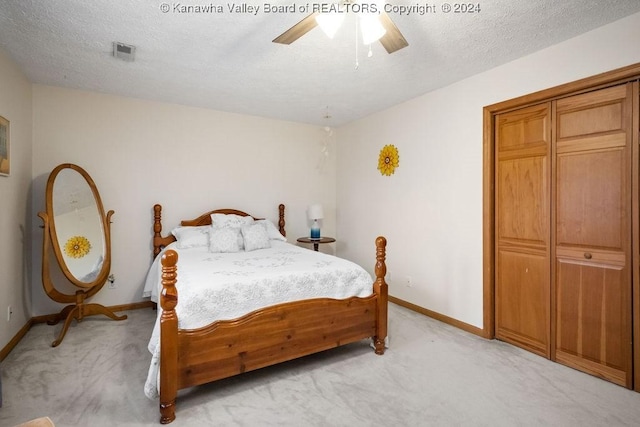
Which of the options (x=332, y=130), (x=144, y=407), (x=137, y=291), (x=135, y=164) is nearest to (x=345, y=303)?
(x=144, y=407)

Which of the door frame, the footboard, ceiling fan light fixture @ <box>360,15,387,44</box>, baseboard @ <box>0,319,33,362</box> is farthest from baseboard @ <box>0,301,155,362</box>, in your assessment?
the door frame

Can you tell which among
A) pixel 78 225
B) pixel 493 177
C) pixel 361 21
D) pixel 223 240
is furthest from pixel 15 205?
pixel 493 177

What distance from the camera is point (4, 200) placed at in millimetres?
2578

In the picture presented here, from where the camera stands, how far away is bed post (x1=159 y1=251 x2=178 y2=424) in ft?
5.81

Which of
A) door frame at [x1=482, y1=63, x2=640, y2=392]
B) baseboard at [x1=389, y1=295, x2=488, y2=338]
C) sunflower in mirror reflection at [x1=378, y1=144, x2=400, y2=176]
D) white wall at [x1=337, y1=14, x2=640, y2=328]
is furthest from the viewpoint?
sunflower in mirror reflection at [x1=378, y1=144, x2=400, y2=176]

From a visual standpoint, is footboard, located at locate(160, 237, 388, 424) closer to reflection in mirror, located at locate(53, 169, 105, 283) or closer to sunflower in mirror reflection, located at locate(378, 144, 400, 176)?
sunflower in mirror reflection, located at locate(378, 144, 400, 176)

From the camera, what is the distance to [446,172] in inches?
131

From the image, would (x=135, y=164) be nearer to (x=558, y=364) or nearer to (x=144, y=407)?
(x=144, y=407)

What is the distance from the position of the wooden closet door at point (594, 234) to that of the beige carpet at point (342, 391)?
0.21 meters

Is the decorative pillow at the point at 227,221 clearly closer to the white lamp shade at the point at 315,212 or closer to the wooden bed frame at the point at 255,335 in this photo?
the white lamp shade at the point at 315,212

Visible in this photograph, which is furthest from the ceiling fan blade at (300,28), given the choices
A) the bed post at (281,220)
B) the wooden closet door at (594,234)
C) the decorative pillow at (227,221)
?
the bed post at (281,220)

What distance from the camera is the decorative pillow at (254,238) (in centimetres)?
355

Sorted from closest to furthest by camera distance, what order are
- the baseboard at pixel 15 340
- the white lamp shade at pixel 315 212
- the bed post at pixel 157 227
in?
the baseboard at pixel 15 340 → the bed post at pixel 157 227 → the white lamp shade at pixel 315 212

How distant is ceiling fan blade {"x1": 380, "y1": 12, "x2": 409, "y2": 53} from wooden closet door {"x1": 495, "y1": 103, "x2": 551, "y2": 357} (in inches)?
61.1
